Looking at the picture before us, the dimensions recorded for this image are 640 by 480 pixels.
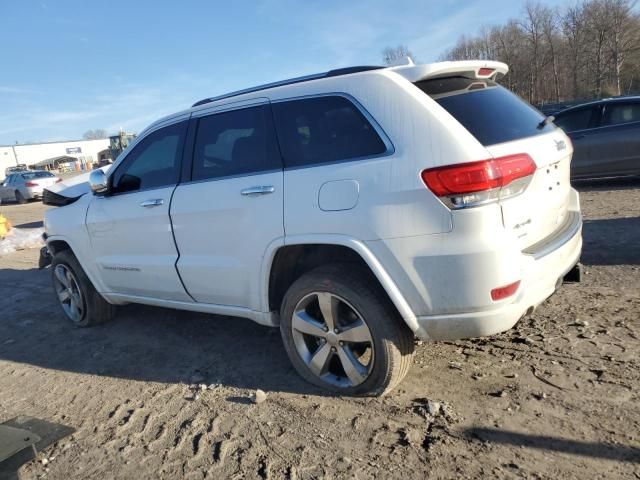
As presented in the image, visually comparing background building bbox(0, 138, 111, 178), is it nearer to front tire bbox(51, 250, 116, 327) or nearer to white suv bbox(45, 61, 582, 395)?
front tire bbox(51, 250, 116, 327)

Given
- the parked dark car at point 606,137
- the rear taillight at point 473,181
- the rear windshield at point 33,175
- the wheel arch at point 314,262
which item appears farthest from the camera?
the rear windshield at point 33,175

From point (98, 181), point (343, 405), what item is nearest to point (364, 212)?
point (343, 405)

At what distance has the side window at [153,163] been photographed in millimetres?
3934

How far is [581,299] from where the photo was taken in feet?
14.2

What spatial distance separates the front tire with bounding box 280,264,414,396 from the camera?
2.96 metres

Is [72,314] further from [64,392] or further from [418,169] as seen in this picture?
[418,169]

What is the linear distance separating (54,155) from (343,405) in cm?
9235

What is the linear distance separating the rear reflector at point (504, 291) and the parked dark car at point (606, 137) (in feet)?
25.1

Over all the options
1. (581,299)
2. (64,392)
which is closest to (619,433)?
(581,299)

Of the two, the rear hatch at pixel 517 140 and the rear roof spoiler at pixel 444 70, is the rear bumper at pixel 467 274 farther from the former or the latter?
the rear roof spoiler at pixel 444 70

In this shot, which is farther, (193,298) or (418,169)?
(193,298)

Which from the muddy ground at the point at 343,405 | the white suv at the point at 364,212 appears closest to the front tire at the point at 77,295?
the muddy ground at the point at 343,405

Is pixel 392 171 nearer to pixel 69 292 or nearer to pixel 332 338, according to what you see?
pixel 332 338

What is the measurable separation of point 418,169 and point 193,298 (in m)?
2.08
